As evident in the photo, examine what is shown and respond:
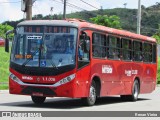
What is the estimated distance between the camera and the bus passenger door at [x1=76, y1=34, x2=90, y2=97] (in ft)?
58.2

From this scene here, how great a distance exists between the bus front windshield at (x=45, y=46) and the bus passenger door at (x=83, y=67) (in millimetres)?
362

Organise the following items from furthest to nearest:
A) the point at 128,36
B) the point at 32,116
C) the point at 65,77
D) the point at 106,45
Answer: the point at 128,36 < the point at 106,45 < the point at 65,77 < the point at 32,116

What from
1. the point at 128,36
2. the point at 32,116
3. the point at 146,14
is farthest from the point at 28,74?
the point at 146,14

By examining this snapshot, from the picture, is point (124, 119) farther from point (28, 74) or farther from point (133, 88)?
point (133, 88)

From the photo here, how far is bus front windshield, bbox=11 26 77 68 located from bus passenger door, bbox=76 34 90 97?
0.36 m

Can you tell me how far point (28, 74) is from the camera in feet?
58.2

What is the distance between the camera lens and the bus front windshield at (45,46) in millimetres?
17516

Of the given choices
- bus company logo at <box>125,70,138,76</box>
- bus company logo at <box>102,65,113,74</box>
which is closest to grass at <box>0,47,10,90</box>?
bus company logo at <box>125,70,138,76</box>

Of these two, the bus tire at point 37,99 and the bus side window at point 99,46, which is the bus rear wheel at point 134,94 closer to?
the bus side window at point 99,46

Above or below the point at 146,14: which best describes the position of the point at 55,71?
below

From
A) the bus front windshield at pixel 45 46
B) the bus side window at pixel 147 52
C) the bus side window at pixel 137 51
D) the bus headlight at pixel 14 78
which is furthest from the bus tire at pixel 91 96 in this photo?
the bus side window at pixel 147 52

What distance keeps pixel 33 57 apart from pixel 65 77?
1.32 meters

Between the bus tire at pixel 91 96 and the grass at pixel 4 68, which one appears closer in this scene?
the bus tire at pixel 91 96

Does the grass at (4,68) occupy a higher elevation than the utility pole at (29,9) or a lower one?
lower
